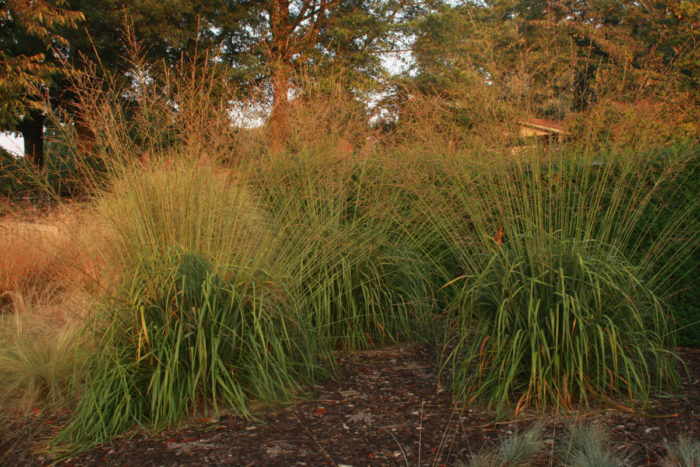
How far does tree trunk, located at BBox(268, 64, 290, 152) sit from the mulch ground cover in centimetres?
273

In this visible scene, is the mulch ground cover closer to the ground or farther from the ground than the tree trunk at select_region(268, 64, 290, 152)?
closer to the ground

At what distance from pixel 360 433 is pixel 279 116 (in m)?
3.36

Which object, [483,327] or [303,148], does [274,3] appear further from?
[483,327]

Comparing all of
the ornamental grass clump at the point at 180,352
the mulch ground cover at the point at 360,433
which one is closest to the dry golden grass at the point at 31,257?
the ornamental grass clump at the point at 180,352

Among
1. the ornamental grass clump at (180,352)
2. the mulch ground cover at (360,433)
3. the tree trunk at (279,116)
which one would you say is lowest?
the mulch ground cover at (360,433)

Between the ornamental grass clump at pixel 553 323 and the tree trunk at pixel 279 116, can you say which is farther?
the tree trunk at pixel 279 116

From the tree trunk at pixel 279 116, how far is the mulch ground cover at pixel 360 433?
108 inches

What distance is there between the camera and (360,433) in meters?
2.55

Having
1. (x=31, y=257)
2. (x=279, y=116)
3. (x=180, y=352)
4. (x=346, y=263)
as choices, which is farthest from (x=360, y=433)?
(x=31, y=257)

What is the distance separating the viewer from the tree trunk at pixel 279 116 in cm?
496

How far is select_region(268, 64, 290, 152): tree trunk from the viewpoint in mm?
4957

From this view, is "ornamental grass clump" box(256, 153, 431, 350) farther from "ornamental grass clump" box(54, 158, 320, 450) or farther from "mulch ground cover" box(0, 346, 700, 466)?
"mulch ground cover" box(0, 346, 700, 466)

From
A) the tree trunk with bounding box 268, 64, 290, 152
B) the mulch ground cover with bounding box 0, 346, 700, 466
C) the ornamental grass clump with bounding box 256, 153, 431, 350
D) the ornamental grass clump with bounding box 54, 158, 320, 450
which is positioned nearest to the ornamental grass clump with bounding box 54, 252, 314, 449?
the ornamental grass clump with bounding box 54, 158, 320, 450

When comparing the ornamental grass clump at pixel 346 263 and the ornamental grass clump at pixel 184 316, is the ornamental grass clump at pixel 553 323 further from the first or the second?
the ornamental grass clump at pixel 184 316
